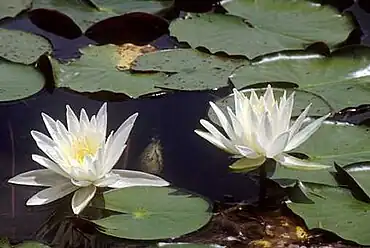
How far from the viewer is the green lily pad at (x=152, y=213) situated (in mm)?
1767

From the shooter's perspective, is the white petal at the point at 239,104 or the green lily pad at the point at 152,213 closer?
the green lily pad at the point at 152,213

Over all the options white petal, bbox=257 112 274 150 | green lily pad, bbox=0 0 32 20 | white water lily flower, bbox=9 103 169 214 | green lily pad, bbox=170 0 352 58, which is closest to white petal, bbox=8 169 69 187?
white water lily flower, bbox=9 103 169 214

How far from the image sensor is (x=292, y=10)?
9.53 ft

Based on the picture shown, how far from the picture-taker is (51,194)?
183 centimetres

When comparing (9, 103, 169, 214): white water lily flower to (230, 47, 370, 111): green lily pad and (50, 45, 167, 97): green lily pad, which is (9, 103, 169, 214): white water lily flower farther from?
(230, 47, 370, 111): green lily pad

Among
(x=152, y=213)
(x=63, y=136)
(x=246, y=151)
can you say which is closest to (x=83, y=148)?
(x=63, y=136)

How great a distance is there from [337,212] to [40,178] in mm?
730

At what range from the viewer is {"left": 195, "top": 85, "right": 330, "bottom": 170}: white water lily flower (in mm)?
1837

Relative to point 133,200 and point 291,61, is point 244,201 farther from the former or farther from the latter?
point 291,61

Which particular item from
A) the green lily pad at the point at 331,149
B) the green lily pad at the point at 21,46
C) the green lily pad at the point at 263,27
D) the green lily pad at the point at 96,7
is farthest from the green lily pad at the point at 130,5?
the green lily pad at the point at 331,149

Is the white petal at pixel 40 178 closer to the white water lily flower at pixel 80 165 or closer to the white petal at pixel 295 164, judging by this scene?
the white water lily flower at pixel 80 165

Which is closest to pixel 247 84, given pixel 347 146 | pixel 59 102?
pixel 347 146

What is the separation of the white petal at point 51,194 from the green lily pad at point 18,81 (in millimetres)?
593

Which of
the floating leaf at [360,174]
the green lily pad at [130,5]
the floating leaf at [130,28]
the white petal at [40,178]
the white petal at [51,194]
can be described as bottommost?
the white petal at [51,194]
